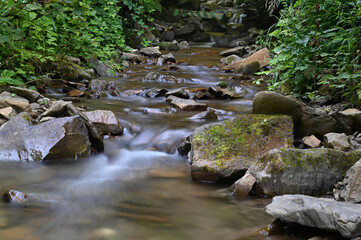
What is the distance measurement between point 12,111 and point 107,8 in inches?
197

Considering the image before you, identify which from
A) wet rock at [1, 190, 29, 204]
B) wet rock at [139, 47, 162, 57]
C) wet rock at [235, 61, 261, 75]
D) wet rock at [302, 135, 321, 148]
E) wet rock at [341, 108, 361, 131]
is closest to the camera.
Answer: wet rock at [1, 190, 29, 204]

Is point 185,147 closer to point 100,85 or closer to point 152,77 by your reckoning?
point 100,85

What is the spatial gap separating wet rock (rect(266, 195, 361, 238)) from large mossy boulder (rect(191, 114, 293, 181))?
1050mm

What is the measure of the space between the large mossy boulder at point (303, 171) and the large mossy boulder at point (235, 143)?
40cm

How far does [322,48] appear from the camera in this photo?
459 centimetres

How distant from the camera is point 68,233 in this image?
7.43ft

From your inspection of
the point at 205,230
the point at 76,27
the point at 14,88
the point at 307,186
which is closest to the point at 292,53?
the point at 307,186

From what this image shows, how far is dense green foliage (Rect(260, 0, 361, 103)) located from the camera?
13.5ft

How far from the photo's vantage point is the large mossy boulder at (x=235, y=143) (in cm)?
318

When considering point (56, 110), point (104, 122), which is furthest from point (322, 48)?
point (56, 110)

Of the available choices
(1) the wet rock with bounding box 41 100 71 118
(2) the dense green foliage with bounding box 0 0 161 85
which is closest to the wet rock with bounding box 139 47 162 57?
(2) the dense green foliage with bounding box 0 0 161 85

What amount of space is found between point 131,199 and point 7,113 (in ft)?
6.91

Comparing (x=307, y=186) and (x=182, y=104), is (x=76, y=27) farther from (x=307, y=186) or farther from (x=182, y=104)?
(x=307, y=186)

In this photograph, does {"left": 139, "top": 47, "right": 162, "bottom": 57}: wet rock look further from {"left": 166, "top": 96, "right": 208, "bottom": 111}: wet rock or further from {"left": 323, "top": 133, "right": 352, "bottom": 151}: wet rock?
{"left": 323, "top": 133, "right": 352, "bottom": 151}: wet rock
